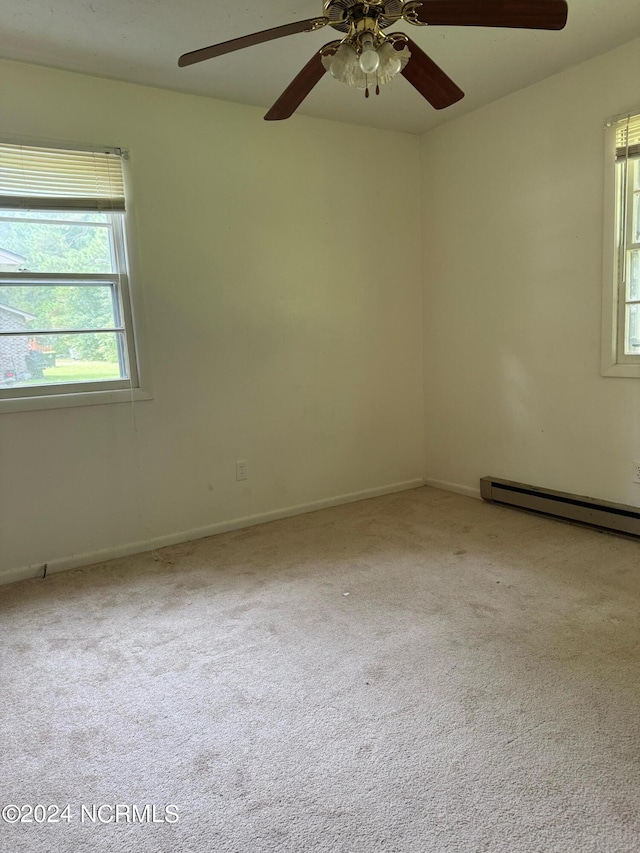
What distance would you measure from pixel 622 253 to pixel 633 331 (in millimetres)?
413

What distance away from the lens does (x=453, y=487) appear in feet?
13.0

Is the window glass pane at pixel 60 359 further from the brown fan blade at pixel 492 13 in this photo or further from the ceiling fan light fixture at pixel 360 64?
the brown fan blade at pixel 492 13

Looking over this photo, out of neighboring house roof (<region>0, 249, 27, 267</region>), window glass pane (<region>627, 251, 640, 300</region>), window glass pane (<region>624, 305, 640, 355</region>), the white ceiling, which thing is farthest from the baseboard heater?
neighboring house roof (<region>0, 249, 27, 267</region>)

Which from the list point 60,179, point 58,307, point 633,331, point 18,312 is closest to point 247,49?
point 60,179

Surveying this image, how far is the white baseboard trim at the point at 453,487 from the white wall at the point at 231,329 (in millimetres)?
251

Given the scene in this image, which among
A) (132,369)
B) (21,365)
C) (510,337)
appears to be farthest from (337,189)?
(21,365)

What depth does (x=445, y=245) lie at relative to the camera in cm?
379

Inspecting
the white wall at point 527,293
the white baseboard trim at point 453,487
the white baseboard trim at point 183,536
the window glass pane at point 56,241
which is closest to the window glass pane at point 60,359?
the window glass pane at point 56,241

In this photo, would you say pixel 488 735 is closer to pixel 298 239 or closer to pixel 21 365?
pixel 21 365

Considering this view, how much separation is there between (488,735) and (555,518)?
77.8 inches

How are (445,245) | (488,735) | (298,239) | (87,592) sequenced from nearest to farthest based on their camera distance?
(488,735) < (87,592) < (298,239) < (445,245)

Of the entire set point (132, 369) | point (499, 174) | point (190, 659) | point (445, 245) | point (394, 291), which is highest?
point (499, 174)

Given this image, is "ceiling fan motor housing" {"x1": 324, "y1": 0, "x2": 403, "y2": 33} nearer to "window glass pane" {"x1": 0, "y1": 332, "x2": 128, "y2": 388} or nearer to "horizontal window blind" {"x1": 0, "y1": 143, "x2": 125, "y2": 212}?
"horizontal window blind" {"x1": 0, "y1": 143, "x2": 125, "y2": 212}

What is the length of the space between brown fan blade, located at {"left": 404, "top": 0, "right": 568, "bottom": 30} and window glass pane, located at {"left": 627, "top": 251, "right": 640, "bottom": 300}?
4.95 ft
